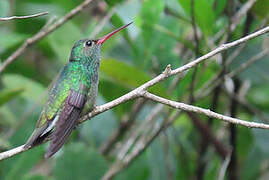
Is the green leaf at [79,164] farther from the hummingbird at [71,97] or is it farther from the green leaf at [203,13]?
the green leaf at [203,13]

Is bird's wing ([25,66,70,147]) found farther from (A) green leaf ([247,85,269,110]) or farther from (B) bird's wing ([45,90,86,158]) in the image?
(A) green leaf ([247,85,269,110])

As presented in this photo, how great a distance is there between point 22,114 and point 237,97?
154cm

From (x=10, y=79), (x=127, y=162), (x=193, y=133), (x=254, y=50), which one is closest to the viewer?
(x=127, y=162)

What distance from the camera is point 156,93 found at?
325 centimetres

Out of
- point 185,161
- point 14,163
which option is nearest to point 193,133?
point 185,161

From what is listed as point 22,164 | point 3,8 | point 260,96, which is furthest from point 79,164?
point 260,96

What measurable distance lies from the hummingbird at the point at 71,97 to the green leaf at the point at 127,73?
0.34 feet

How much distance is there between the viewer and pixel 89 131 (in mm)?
4070

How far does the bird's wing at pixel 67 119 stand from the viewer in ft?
8.90

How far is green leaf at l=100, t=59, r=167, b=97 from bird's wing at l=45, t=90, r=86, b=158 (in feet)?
0.83

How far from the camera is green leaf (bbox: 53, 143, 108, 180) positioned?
3422 mm

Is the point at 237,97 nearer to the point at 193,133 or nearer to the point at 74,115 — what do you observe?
the point at 193,133

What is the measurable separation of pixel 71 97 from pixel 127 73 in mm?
368

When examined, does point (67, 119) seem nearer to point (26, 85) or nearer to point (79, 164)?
point (79, 164)
